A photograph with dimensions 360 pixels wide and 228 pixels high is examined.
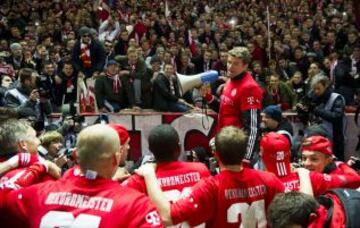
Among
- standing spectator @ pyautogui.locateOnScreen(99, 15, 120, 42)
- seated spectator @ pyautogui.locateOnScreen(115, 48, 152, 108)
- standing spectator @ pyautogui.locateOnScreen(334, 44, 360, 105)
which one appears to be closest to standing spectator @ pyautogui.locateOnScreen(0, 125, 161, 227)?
seated spectator @ pyautogui.locateOnScreen(115, 48, 152, 108)

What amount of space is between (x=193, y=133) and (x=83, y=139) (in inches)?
300

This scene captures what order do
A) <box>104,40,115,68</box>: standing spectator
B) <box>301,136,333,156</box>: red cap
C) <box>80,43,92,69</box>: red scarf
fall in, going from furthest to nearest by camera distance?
<box>104,40,115,68</box>: standing spectator, <box>80,43,92,69</box>: red scarf, <box>301,136,333,156</box>: red cap

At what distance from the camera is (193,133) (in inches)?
439

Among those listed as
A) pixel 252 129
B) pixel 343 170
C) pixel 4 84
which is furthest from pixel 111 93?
pixel 343 170

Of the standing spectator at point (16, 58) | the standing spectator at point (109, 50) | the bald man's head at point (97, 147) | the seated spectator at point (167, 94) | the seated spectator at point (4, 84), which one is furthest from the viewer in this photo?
the standing spectator at point (109, 50)

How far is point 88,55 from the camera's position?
13.8 m

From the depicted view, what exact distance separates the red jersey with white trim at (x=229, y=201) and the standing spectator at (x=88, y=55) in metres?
9.53

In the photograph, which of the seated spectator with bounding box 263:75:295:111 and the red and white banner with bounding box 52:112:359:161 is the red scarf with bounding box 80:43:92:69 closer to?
the red and white banner with bounding box 52:112:359:161

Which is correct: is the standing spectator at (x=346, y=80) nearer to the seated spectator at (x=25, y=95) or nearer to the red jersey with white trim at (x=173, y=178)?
the seated spectator at (x=25, y=95)

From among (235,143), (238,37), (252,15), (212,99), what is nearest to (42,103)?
A: (212,99)

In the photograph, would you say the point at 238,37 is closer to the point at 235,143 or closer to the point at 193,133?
the point at 193,133

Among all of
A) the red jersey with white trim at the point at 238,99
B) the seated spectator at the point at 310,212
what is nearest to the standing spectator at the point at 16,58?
the red jersey with white trim at the point at 238,99

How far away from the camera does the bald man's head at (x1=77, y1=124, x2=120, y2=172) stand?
139 inches

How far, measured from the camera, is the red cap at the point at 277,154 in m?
4.95
